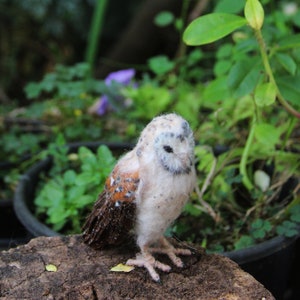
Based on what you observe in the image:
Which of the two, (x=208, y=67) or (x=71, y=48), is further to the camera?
(x=71, y=48)

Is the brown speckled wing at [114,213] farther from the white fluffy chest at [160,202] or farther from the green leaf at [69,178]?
the green leaf at [69,178]

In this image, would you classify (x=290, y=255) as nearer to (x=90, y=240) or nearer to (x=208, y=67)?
(x=90, y=240)

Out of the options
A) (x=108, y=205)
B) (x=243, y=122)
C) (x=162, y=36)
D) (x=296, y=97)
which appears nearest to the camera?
(x=108, y=205)

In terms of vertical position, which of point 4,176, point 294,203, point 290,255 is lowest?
point 4,176

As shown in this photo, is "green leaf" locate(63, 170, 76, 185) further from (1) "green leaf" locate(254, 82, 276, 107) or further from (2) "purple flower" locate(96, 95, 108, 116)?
(2) "purple flower" locate(96, 95, 108, 116)

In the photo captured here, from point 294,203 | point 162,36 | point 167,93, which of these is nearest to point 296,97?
point 294,203

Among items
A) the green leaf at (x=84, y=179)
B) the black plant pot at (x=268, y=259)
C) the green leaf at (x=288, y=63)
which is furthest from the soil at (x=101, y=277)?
the green leaf at (x=288, y=63)
